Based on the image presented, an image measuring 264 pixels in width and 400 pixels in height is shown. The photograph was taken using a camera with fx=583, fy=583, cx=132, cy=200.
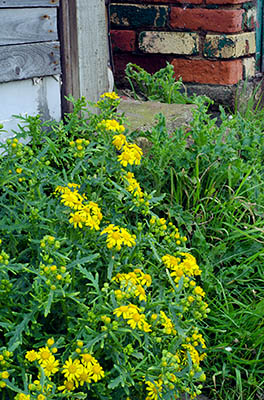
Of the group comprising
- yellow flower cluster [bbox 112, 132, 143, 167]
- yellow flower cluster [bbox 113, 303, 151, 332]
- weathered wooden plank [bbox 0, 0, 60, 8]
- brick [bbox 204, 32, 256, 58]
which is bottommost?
yellow flower cluster [bbox 113, 303, 151, 332]

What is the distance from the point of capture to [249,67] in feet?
14.7

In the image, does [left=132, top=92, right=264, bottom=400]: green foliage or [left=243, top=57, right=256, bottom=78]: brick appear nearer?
[left=132, top=92, right=264, bottom=400]: green foliage

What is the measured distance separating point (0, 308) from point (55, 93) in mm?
1495

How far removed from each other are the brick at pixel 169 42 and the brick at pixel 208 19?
0.07m

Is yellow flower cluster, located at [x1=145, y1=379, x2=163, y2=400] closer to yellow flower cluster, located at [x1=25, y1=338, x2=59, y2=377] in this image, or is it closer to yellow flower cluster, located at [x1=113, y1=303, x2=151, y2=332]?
yellow flower cluster, located at [x1=113, y1=303, x2=151, y2=332]

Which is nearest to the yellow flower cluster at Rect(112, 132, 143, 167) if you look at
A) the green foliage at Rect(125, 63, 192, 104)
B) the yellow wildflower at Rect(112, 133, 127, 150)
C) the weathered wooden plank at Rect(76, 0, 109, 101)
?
the yellow wildflower at Rect(112, 133, 127, 150)

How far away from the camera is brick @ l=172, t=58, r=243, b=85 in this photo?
421 centimetres

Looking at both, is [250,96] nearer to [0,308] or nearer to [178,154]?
[178,154]

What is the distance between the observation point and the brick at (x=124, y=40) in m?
4.42

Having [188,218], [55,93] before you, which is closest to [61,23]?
[55,93]

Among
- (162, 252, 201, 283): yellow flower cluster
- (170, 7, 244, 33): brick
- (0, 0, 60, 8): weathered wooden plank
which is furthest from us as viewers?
(170, 7, 244, 33): brick

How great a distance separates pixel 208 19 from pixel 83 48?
1.39 m

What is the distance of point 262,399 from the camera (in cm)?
232

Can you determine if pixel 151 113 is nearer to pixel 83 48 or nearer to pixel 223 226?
pixel 83 48
